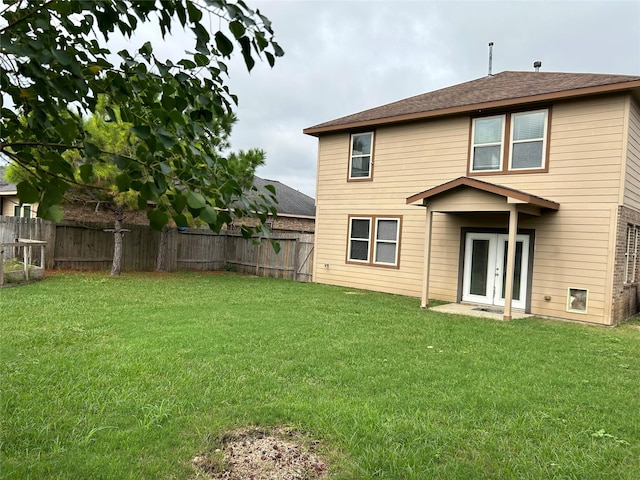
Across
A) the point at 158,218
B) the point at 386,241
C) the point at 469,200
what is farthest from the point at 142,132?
the point at 386,241

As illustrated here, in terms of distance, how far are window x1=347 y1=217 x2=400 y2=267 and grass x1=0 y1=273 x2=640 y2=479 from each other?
477 cm

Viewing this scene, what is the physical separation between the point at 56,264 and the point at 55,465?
41.7 feet

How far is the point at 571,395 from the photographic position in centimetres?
433

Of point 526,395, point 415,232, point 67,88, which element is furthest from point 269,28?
point 415,232

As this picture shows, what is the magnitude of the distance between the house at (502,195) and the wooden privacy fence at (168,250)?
208cm

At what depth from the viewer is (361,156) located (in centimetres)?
1303

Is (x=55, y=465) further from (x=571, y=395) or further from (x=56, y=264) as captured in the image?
(x=56, y=264)

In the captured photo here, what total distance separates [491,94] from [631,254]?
192 inches

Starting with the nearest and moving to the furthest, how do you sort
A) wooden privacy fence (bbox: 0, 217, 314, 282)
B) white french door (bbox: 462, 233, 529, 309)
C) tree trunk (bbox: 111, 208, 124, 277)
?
white french door (bbox: 462, 233, 529, 309), wooden privacy fence (bbox: 0, 217, 314, 282), tree trunk (bbox: 111, 208, 124, 277)

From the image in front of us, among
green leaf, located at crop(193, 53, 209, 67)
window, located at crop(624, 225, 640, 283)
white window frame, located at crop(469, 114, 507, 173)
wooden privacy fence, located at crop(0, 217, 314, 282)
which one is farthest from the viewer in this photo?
wooden privacy fence, located at crop(0, 217, 314, 282)

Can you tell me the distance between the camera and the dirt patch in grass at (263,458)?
9.02 ft

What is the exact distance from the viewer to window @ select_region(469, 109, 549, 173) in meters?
9.75

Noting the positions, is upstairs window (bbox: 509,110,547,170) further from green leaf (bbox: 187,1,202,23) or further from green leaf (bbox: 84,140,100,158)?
green leaf (bbox: 84,140,100,158)

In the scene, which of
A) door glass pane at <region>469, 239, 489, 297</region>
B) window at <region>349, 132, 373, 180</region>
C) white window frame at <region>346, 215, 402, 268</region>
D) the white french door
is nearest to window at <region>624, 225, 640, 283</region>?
the white french door
